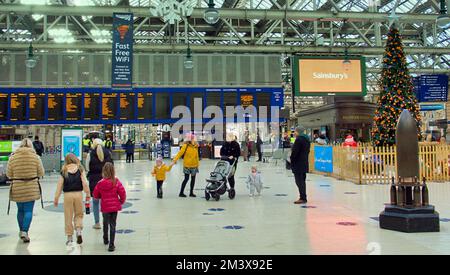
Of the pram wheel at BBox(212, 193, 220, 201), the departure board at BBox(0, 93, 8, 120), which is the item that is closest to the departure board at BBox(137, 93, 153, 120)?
the departure board at BBox(0, 93, 8, 120)

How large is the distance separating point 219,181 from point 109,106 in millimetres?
14941

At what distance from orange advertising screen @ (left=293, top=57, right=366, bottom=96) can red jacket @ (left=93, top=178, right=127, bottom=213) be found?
50.5ft

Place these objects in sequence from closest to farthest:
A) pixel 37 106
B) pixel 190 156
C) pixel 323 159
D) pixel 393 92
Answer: pixel 190 156, pixel 393 92, pixel 323 159, pixel 37 106

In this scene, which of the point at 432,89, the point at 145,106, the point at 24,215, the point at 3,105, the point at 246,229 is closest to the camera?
the point at 24,215

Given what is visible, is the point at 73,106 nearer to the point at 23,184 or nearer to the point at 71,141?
the point at 71,141

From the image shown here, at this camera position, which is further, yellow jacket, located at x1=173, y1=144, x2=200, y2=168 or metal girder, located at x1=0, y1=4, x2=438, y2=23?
metal girder, located at x1=0, y1=4, x2=438, y2=23

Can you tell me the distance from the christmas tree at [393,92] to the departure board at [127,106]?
43.9ft

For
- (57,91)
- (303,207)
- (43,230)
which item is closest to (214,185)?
(303,207)

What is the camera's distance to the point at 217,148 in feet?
90.4

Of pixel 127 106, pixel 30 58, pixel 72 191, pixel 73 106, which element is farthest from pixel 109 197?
pixel 73 106

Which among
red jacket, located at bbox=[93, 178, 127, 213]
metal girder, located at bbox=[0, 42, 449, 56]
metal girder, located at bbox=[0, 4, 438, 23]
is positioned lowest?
red jacket, located at bbox=[93, 178, 127, 213]

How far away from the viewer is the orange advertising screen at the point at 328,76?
19906mm

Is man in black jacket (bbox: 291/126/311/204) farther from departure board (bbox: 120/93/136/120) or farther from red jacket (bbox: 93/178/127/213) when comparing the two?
departure board (bbox: 120/93/136/120)

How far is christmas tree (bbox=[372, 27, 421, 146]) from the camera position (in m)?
14.8
